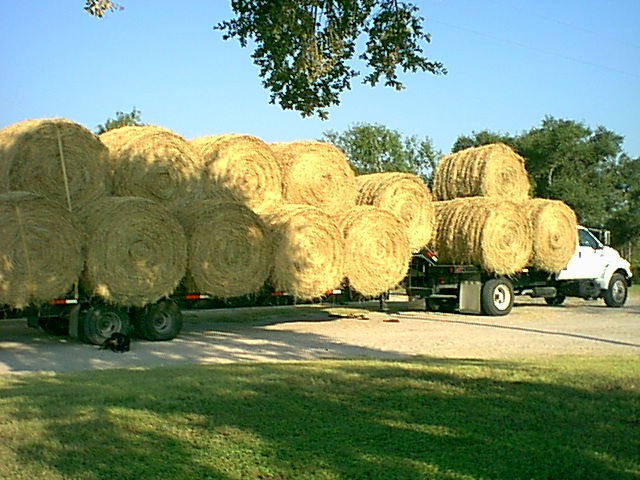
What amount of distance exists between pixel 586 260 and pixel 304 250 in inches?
406

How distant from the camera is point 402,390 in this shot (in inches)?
340

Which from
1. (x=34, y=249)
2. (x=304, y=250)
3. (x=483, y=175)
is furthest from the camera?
(x=483, y=175)

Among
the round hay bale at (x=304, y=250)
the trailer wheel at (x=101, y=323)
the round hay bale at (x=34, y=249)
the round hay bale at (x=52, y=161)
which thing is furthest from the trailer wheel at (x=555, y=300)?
the round hay bale at (x=34, y=249)

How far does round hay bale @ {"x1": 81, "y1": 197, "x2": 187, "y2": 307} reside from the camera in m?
13.3

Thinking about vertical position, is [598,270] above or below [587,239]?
below

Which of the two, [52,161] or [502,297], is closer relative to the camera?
[52,161]

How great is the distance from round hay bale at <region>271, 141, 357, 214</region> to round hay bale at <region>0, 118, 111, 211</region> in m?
4.35

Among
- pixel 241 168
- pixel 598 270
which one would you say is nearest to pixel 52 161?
pixel 241 168

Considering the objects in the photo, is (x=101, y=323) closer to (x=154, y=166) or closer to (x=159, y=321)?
(x=159, y=321)

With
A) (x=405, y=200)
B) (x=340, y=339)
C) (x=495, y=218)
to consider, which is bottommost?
(x=340, y=339)

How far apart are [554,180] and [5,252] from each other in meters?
35.4

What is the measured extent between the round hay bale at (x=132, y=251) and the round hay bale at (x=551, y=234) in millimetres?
9845

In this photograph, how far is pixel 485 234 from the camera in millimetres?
A: 19688

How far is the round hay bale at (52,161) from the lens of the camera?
1370 cm
